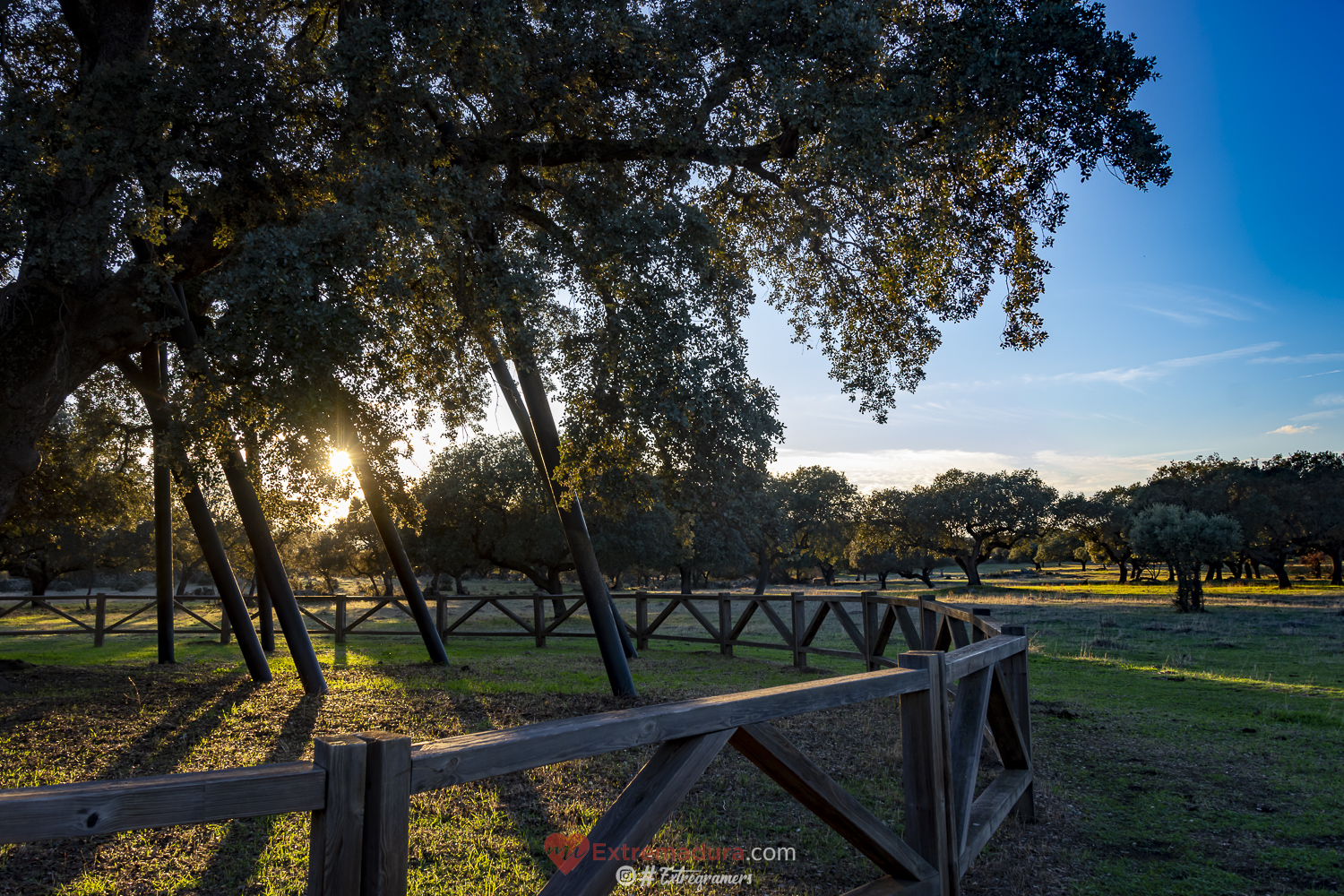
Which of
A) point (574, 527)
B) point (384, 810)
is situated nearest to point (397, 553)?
point (574, 527)

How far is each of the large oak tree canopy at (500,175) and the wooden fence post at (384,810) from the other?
18.6ft

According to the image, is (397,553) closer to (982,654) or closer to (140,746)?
(140,746)

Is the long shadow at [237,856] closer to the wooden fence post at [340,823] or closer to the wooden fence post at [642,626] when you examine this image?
the wooden fence post at [340,823]

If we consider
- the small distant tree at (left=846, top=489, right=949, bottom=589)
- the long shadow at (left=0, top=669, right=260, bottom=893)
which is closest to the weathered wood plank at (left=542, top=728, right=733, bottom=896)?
the long shadow at (left=0, top=669, right=260, bottom=893)

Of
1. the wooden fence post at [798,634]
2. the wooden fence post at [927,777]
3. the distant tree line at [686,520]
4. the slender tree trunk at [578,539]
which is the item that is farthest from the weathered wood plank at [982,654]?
the wooden fence post at [798,634]

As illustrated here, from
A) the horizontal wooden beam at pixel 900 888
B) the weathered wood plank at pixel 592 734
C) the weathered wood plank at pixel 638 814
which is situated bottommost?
the horizontal wooden beam at pixel 900 888

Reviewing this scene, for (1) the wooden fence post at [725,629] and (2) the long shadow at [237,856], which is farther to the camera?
(1) the wooden fence post at [725,629]

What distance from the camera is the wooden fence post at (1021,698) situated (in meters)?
5.12

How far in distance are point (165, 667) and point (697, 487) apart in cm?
973

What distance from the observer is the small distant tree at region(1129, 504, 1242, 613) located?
25.3 meters

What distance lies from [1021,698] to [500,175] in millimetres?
8370

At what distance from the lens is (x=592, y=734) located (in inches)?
85.8

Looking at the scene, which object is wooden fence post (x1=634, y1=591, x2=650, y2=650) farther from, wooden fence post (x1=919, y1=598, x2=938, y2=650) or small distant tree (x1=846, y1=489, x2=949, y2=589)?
small distant tree (x1=846, y1=489, x2=949, y2=589)

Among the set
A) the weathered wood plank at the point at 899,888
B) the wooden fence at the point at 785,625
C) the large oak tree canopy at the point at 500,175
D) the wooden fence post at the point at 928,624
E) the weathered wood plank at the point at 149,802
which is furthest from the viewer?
the wooden fence at the point at 785,625
